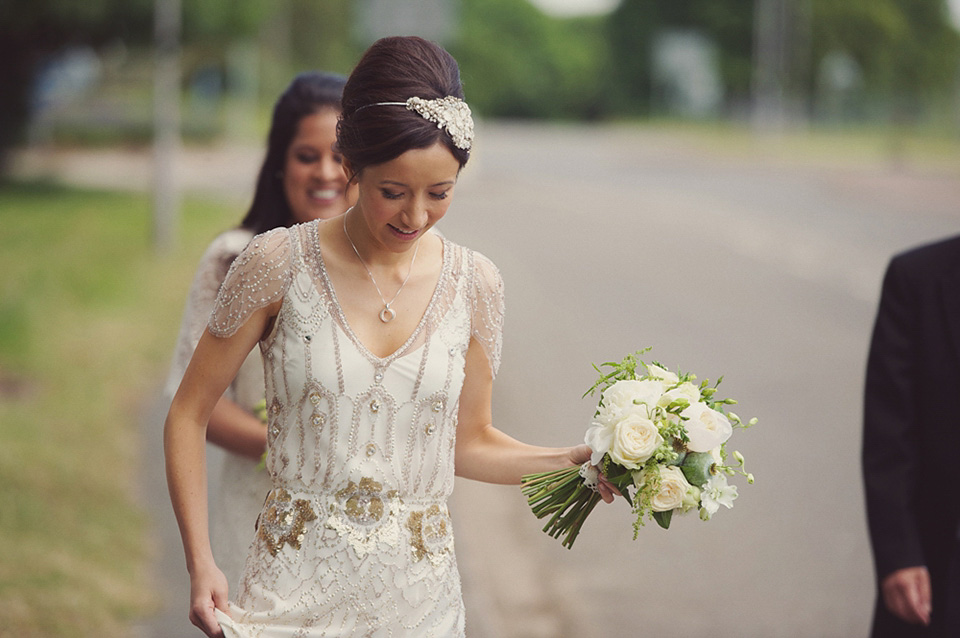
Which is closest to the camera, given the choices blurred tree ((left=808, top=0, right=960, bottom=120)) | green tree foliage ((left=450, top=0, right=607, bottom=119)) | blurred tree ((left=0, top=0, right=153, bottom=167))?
blurred tree ((left=0, top=0, right=153, bottom=167))

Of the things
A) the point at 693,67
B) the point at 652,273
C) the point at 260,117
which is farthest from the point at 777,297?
the point at 693,67

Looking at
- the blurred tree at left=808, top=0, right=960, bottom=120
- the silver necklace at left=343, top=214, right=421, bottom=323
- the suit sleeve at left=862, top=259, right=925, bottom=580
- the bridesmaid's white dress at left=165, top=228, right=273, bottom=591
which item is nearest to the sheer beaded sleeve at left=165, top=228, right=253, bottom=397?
the bridesmaid's white dress at left=165, top=228, right=273, bottom=591

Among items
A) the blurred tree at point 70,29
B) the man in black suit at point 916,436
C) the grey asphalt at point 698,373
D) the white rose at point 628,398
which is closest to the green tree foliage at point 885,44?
the grey asphalt at point 698,373

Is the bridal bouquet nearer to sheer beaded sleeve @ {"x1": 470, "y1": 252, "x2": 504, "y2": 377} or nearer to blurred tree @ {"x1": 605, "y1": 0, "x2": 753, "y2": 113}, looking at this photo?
sheer beaded sleeve @ {"x1": 470, "y1": 252, "x2": 504, "y2": 377}

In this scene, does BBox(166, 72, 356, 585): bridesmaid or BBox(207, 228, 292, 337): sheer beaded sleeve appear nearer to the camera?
BBox(207, 228, 292, 337): sheer beaded sleeve

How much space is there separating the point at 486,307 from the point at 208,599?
0.85 metres

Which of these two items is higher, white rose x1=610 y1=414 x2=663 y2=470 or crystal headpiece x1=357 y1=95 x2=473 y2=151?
crystal headpiece x1=357 y1=95 x2=473 y2=151

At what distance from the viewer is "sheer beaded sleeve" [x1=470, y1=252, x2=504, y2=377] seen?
8.62 ft

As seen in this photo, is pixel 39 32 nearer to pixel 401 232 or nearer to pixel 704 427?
pixel 401 232

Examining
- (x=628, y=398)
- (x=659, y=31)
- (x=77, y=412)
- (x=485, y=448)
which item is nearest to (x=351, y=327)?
(x=485, y=448)

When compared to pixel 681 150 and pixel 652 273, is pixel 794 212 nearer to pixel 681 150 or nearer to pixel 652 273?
pixel 652 273

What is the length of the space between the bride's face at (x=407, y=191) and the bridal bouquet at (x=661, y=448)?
49 centimetres

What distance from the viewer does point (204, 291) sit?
10.7ft

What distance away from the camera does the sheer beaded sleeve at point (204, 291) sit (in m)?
3.26
